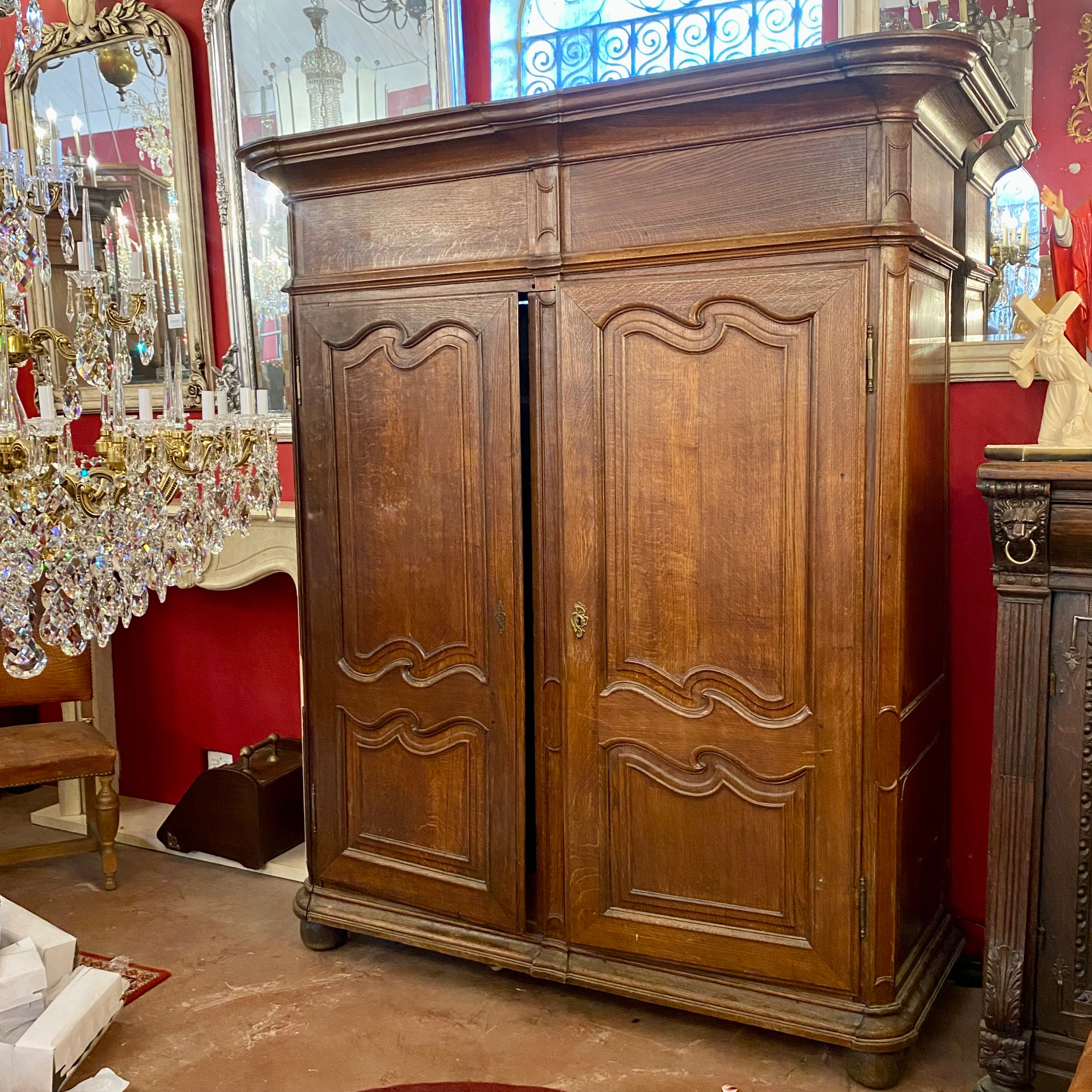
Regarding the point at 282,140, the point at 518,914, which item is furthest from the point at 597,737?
the point at 282,140

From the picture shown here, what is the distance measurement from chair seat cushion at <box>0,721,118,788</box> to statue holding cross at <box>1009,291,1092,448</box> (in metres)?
3.03

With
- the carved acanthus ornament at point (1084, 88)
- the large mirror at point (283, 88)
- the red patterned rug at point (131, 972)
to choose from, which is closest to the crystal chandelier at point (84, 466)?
the large mirror at point (283, 88)

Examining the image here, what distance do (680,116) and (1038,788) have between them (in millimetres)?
1655

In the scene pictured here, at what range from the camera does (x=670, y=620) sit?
100 inches

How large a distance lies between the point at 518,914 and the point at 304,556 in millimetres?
1135

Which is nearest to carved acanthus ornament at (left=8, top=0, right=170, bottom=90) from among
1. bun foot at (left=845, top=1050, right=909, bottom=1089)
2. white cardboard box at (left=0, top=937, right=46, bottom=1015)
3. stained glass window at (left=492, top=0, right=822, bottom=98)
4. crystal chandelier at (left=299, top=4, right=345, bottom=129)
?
crystal chandelier at (left=299, top=4, right=345, bottom=129)

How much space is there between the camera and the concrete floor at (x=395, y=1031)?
2.55 meters

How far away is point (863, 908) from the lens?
2.42m

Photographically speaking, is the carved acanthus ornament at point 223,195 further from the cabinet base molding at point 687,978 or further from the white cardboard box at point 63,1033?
the white cardboard box at point 63,1033

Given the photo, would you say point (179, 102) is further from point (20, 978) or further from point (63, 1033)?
point (63, 1033)

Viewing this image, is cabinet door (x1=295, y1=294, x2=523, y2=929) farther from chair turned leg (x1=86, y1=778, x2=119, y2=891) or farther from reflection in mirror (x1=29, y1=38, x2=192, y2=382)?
reflection in mirror (x1=29, y1=38, x2=192, y2=382)

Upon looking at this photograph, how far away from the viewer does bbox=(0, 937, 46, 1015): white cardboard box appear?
2.52 m

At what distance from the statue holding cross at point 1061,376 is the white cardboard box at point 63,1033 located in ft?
8.52

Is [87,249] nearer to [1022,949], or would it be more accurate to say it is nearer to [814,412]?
[814,412]
